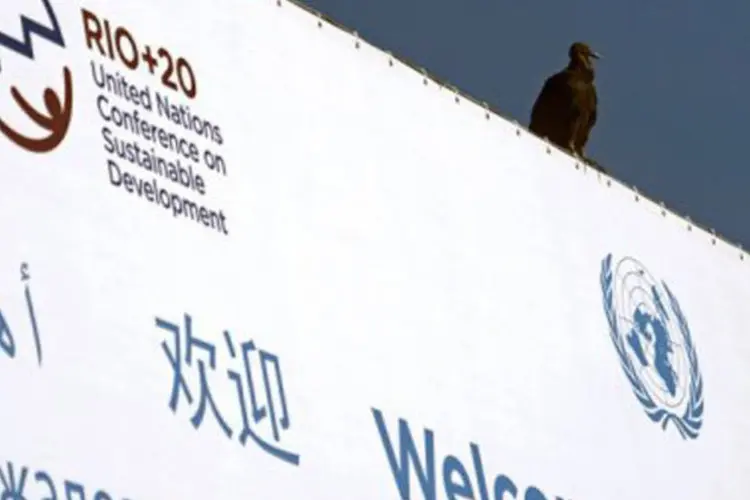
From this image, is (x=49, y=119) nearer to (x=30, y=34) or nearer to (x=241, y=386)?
(x=30, y=34)

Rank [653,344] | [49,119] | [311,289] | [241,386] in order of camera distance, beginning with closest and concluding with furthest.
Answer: [49,119] → [241,386] → [311,289] → [653,344]

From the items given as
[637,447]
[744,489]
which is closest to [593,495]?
[637,447]

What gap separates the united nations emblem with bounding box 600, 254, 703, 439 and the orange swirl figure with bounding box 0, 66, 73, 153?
5.12 metres

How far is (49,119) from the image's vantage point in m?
14.0

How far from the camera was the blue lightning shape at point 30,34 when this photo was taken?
13914 millimetres

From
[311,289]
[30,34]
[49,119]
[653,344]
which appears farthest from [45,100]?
[653,344]

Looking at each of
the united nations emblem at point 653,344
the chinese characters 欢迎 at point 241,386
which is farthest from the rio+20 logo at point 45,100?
the united nations emblem at point 653,344

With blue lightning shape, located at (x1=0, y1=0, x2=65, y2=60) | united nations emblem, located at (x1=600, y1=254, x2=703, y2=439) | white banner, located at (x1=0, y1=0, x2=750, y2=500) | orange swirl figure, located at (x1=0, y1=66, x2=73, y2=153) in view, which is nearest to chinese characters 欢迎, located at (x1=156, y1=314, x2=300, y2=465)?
white banner, located at (x1=0, y1=0, x2=750, y2=500)

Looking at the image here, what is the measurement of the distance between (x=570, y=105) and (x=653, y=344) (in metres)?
1.69

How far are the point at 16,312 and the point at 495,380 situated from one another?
4.23 meters

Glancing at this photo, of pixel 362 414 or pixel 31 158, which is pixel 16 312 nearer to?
pixel 31 158

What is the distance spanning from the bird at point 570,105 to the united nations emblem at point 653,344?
947 millimetres

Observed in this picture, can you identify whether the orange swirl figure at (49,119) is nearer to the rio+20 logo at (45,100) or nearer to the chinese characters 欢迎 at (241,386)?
the rio+20 logo at (45,100)

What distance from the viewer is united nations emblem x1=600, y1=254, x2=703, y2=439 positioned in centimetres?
1856
